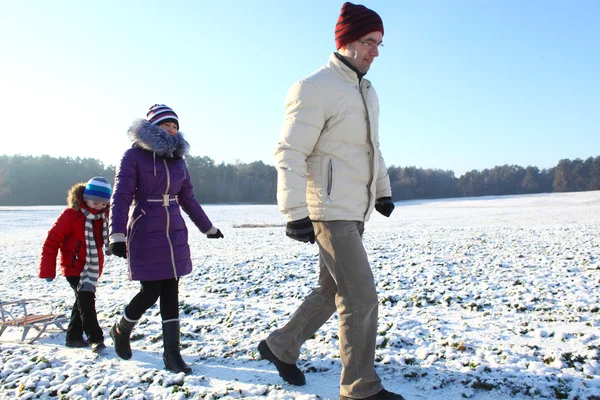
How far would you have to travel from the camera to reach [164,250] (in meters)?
3.95

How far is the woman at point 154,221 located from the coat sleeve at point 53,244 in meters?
1.25

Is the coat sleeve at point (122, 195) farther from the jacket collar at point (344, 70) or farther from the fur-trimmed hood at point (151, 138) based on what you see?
the jacket collar at point (344, 70)

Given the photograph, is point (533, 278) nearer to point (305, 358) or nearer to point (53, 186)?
point (305, 358)

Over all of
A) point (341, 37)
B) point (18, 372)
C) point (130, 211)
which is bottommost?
point (18, 372)

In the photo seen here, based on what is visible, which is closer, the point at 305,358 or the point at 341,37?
the point at 341,37

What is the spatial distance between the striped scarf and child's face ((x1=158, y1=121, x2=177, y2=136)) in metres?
1.54

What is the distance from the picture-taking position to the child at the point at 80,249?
481 cm

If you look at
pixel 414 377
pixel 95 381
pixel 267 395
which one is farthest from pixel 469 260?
pixel 95 381

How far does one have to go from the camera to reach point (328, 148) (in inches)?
119

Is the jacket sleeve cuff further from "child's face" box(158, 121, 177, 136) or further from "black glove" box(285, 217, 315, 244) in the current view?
"black glove" box(285, 217, 315, 244)

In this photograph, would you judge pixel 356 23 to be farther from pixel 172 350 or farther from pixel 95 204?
pixel 95 204

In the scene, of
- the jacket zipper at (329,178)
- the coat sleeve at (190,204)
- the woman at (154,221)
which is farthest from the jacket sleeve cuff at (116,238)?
the jacket zipper at (329,178)

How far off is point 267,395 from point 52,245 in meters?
3.06

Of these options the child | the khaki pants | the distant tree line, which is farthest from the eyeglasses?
the distant tree line
